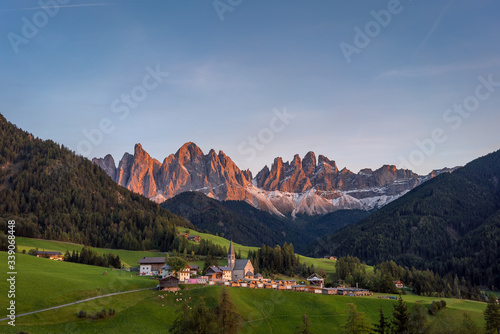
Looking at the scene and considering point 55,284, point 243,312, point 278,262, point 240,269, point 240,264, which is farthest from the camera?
point 278,262

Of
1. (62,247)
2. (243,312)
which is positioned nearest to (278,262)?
(243,312)

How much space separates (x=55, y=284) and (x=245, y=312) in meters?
37.7

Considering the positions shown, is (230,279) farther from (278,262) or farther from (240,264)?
(278,262)

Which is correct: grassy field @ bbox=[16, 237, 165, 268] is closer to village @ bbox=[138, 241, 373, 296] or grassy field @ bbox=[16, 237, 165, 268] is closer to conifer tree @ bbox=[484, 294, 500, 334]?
village @ bbox=[138, 241, 373, 296]

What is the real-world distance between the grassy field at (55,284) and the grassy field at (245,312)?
151 inches

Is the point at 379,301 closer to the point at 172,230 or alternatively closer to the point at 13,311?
the point at 13,311

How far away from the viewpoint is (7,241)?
128125 mm

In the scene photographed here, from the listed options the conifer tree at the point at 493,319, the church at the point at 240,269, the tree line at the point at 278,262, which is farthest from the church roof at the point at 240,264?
the conifer tree at the point at 493,319

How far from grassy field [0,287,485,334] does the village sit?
9109mm

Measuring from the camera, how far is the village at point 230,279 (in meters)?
108

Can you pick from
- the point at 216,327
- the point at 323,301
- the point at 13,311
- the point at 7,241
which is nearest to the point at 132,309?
the point at 13,311

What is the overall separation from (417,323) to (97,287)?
205ft

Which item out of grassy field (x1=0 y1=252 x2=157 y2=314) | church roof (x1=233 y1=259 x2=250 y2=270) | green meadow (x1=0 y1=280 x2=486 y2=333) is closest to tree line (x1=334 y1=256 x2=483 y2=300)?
green meadow (x1=0 y1=280 x2=486 y2=333)

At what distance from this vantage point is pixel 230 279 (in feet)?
408
